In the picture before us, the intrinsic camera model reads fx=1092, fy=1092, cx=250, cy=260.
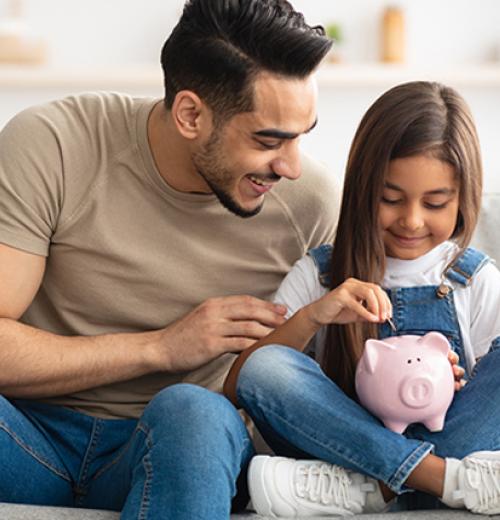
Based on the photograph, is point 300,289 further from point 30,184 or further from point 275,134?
point 30,184

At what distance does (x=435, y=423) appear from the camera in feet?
5.71

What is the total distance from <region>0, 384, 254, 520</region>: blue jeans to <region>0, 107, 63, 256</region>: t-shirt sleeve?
0.99 ft

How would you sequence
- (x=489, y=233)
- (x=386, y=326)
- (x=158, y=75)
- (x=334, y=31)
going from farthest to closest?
1. (x=334, y=31)
2. (x=158, y=75)
3. (x=489, y=233)
4. (x=386, y=326)

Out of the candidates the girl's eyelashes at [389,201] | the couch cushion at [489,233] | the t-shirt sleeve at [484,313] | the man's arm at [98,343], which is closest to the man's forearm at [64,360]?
the man's arm at [98,343]

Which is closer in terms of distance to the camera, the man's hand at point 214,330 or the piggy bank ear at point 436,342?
the piggy bank ear at point 436,342

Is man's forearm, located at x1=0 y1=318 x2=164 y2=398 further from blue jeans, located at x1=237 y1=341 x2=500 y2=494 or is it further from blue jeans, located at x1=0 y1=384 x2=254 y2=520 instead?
blue jeans, located at x1=237 y1=341 x2=500 y2=494

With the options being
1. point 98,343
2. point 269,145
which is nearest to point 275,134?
point 269,145

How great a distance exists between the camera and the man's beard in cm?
198

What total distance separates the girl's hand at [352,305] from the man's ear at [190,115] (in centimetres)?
40

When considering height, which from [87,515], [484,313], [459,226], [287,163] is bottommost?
[87,515]

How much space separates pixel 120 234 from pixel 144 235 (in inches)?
1.8

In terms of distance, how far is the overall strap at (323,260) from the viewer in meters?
2.04

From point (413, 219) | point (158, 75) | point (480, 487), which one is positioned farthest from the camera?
point (158, 75)

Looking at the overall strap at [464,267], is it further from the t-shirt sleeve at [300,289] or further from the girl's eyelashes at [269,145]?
the girl's eyelashes at [269,145]
